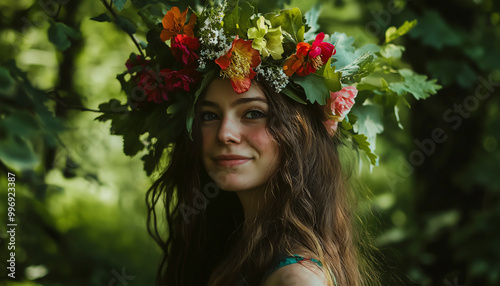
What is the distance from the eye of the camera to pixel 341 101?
81.8 inches

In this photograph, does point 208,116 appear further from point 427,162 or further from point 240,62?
point 427,162

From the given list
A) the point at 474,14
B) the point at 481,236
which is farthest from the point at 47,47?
the point at 481,236

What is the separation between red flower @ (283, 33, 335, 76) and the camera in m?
2.00

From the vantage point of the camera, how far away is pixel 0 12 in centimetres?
316

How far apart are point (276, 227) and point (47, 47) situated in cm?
470

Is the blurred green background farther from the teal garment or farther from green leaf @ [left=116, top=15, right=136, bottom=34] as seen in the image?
the teal garment

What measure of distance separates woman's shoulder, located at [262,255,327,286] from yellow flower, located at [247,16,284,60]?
818 millimetres

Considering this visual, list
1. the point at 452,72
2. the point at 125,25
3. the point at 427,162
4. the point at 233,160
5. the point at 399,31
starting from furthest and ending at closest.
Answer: the point at 427,162 → the point at 452,72 → the point at 399,31 → the point at 125,25 → the point at 233,160

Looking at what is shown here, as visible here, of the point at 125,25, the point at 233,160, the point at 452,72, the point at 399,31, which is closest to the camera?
the point at 233,160

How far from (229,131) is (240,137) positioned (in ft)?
0.18

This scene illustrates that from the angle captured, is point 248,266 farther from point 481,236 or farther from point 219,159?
point 481,236

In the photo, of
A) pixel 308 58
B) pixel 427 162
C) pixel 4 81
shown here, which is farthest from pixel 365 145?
pixel 427 162

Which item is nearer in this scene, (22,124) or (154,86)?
(22,124)

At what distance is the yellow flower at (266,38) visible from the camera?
77.5 inches
